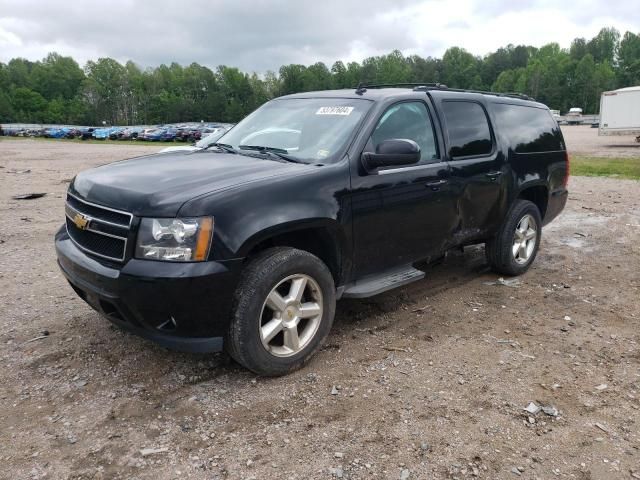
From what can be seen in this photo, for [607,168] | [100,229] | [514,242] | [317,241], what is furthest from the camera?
[607,168]

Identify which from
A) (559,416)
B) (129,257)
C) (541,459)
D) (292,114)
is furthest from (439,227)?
(129,257)

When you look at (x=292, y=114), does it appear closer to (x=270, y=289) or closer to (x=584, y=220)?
(x=270, y=289)

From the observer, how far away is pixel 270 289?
3.27 meters

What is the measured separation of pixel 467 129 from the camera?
490cm

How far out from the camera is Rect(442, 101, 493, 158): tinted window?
15.5ft

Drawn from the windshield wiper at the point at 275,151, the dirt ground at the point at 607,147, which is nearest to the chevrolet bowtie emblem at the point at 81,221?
the windshield wiper at the point at 275,151

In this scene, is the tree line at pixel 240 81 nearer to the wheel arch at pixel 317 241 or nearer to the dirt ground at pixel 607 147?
the dirt ground at pixel 607 147

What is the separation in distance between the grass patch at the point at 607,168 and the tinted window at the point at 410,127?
36.7 feet

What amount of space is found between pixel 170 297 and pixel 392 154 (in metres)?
1.84

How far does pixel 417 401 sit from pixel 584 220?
6556mm

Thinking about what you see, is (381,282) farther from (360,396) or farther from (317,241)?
(360,396)

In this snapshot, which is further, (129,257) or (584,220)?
(584,220)

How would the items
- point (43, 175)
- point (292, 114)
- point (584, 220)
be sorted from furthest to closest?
point (43, 175) < point (584, 220) < point (292, 114)

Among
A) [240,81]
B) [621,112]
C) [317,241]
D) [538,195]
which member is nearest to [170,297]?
[317,241]
